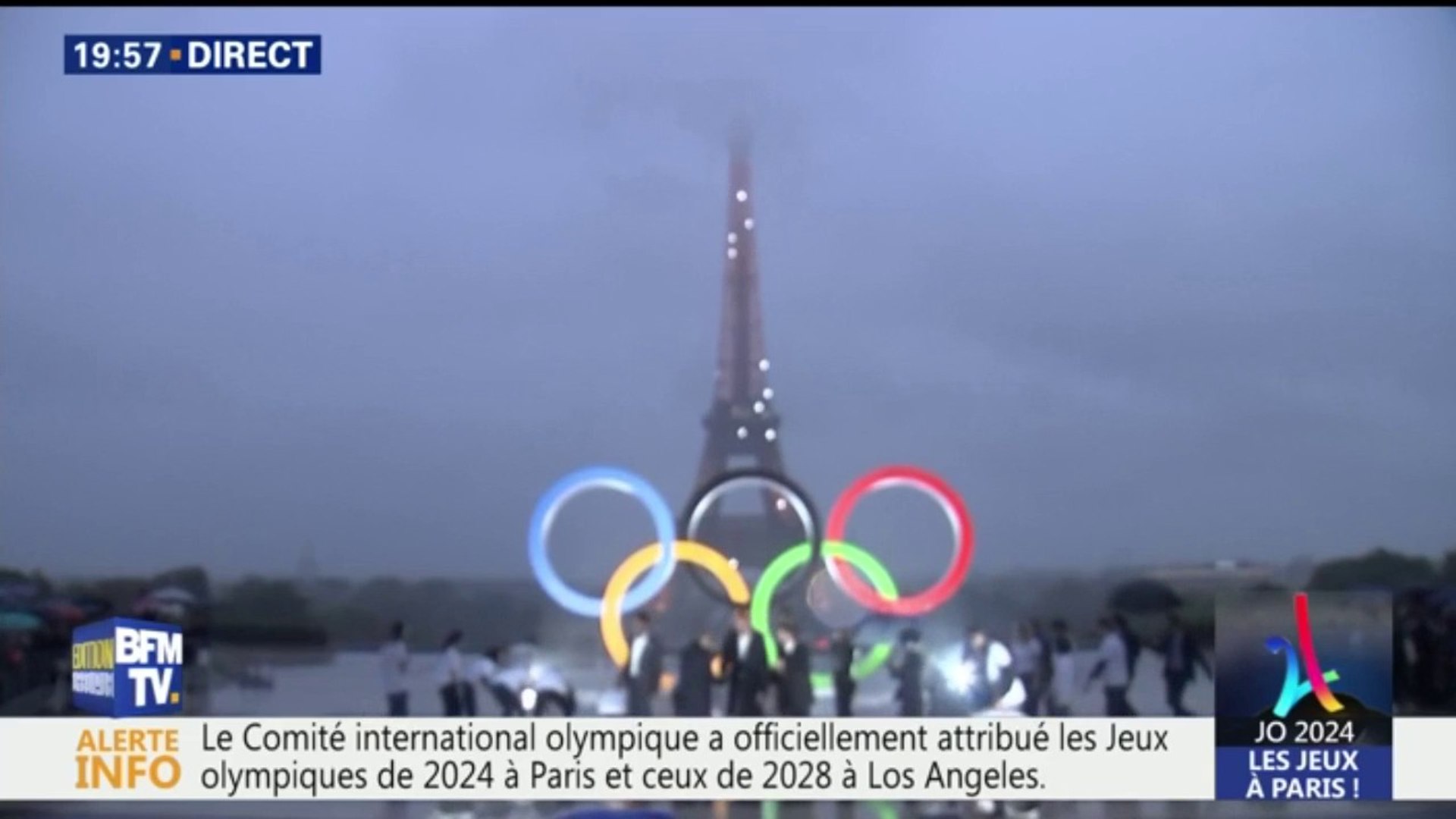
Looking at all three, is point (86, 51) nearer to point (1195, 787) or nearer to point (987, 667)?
point (987, 667)

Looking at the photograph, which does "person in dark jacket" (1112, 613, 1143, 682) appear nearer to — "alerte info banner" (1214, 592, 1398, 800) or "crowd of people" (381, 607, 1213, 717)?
"crowd of people" (381, 607, 1213, 717)

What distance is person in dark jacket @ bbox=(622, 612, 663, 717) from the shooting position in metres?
11.9

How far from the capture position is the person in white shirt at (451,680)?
1231cm

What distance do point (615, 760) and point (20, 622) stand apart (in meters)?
5.01

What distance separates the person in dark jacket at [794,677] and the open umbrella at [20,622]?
18.0 ft

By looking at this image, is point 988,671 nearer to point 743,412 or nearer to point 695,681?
point 695,681

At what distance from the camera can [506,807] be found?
37.9 ft

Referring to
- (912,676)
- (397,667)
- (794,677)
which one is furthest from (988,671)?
(397,667)

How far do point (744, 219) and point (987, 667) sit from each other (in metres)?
4.71

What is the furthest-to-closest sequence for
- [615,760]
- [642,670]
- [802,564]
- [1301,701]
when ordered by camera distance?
[802,564] → [642,670] → [1301,701] → [615,760]

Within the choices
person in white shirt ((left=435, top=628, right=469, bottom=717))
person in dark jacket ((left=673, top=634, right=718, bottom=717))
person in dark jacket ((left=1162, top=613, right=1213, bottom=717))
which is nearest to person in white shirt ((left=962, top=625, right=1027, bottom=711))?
person in dark jacket ((left=1162, top=613, right=1213, bottom=717))

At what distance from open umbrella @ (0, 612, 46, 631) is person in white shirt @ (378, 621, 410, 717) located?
2.57m

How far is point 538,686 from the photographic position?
1237cm
